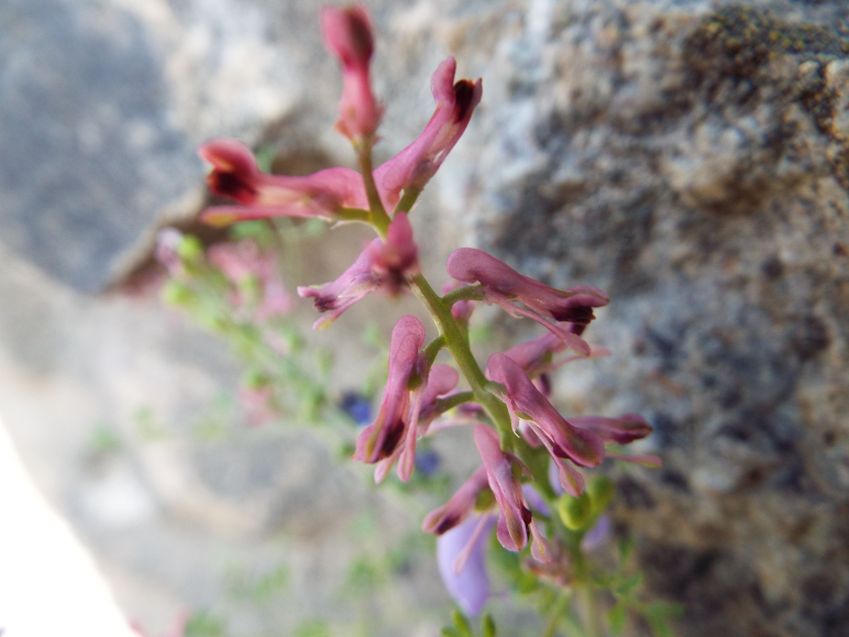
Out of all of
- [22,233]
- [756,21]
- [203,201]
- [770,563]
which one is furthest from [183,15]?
[770,563]

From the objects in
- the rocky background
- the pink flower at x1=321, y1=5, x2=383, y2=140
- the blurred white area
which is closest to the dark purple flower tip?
the rocky background

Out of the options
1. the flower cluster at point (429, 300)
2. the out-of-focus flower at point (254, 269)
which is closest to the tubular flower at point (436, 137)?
the flower cluster at point (429, 300)

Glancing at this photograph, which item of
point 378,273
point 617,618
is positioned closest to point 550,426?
point 378,273

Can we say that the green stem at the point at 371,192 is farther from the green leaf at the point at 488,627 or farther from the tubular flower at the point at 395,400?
the green leaf at the point at 488,627

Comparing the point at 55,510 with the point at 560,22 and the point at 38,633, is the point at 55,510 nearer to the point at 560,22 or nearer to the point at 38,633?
the point at 38,633

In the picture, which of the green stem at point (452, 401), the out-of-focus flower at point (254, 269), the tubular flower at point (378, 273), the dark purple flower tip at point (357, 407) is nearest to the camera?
the tubular flower at point (378, 273)

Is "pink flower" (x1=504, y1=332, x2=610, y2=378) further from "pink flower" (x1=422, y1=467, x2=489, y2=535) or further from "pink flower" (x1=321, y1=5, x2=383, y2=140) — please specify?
"pink flower" (x1=321, y1=5, x2=383, y2=140)
